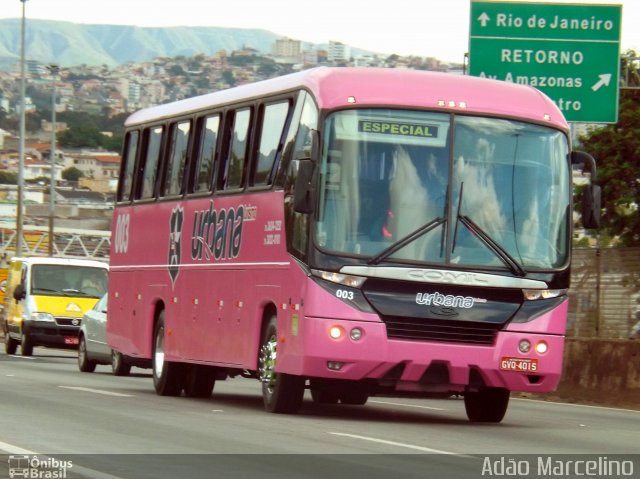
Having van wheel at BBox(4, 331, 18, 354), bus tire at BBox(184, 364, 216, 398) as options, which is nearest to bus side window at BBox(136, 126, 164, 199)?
bus tire at BBox(184, 364, 216, 398)

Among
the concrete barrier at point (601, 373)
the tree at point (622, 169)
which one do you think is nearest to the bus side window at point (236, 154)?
the concrete barrier at point (601, 373)

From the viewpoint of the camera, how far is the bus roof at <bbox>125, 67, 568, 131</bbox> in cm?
1770

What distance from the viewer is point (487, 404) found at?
62.0 ft

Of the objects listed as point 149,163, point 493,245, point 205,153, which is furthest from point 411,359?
point 149,163

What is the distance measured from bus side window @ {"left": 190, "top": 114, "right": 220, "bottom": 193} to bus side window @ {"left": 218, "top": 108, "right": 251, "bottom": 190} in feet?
A: 1.42

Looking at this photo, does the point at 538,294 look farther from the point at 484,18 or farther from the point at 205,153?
the point at 484,18

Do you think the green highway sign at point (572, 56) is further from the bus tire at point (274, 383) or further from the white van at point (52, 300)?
the bus tire at point (274, 383)

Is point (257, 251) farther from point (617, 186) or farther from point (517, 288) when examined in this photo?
point (617, 186)

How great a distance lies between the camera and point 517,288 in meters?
17.5

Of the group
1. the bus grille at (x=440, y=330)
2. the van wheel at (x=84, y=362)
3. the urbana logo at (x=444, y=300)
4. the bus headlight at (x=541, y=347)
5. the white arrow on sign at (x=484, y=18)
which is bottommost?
the van wheel at (x=84, y=362)

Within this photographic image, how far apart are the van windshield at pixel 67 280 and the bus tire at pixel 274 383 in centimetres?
1977

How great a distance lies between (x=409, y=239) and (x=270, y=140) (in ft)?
8.37

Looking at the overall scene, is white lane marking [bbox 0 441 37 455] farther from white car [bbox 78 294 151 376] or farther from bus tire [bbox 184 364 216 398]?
white car [bbox 78 294 151 376]

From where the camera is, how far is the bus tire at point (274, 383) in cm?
1806
